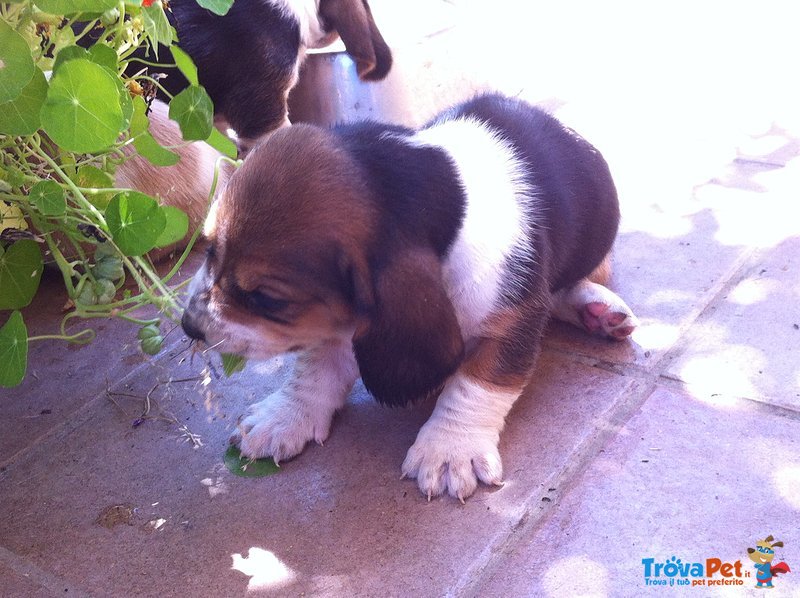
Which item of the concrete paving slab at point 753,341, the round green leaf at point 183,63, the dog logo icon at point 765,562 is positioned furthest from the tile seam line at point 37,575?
the concrete paving slab at point 753,341

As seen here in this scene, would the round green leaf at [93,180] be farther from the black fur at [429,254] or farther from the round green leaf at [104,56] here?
the black fur at [429,254]

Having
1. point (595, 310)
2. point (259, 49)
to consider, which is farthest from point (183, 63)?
point (259, 49)

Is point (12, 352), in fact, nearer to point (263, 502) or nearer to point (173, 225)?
point (173, 225)

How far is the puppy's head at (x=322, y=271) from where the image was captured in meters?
2.35

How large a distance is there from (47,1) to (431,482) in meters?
1.71

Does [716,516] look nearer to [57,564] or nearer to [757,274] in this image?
[757,274]

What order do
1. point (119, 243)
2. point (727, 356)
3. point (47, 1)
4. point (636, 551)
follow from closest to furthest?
1. point (47, 1)
2. point (636, 551)
3. point (119, 243)
4. point (727, 356)

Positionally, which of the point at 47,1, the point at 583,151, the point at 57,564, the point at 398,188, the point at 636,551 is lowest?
the point at 57,564

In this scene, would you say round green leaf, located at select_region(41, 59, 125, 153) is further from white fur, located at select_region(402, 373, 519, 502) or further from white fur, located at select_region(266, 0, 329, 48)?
white fur, located at select_region(266, 0, 329, 48)

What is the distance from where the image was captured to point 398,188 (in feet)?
8.00

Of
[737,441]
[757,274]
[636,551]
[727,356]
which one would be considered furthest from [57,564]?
[757,274]

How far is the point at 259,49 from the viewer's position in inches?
175

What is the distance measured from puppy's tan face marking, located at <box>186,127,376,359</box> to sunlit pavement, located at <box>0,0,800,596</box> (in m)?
0.57

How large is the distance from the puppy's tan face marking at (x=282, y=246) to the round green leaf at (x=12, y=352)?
503 millimetres
